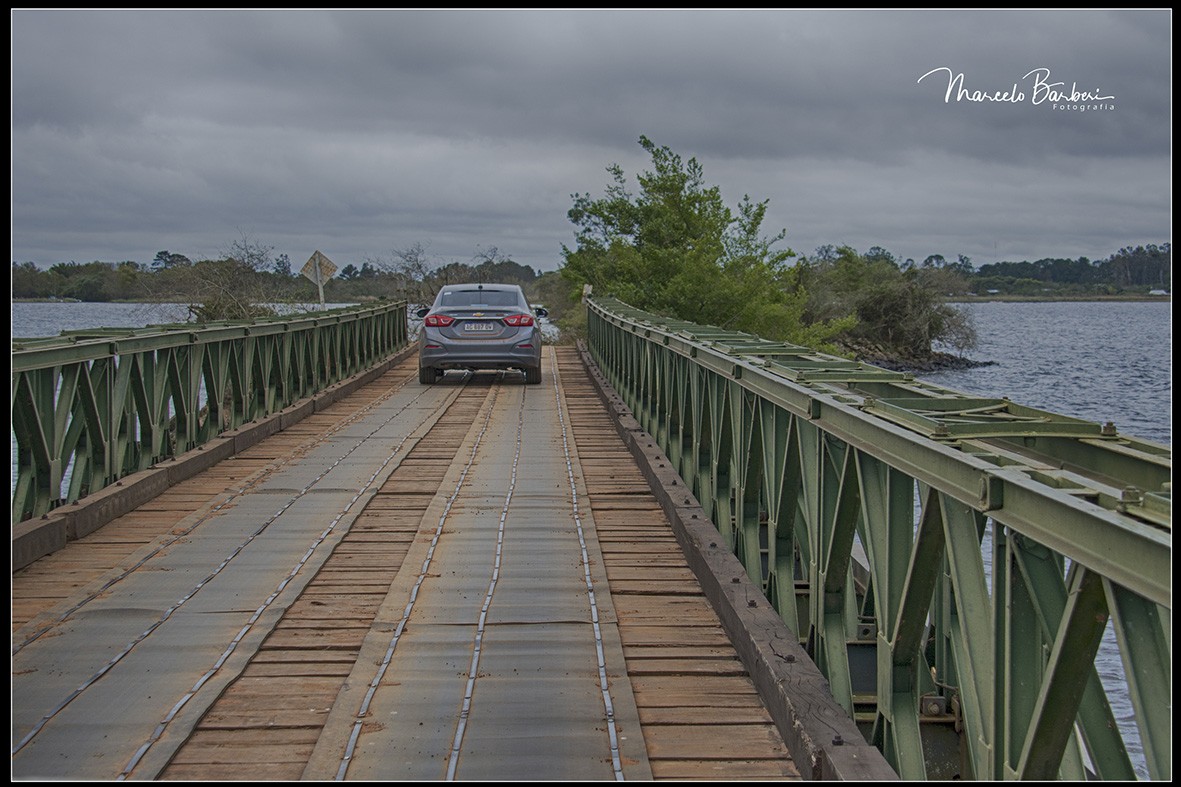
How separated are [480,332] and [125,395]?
952 centimetres

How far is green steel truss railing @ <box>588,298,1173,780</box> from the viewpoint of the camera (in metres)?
2.44

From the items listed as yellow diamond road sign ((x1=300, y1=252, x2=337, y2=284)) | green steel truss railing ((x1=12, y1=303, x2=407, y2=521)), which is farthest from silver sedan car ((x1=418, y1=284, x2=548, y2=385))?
yellow diamond road sign ((x1=300, y1=252, x2=337, y2=284))

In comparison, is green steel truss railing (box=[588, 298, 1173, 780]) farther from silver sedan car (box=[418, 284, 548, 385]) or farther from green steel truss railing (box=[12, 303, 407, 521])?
silver sedan car (box=[418, 284, 548, 385])

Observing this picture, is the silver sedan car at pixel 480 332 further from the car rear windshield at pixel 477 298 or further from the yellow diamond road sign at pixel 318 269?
the yellow diamond road sign at pixel 318 269

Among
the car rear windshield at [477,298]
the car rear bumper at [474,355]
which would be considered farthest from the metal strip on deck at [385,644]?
the car rear windshield at [477,298]

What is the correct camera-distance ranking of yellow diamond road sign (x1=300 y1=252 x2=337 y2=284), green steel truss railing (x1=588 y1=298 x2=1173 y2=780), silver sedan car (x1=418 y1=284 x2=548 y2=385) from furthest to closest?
yellow diamond road sign (x1=300 y1=252 x2=337 y2=284) < silver sedan car (x1=418 y1=284 x2=548 y2=385) < green steel truss railing (x1=588 y1=298 x2=1173 y2=780)

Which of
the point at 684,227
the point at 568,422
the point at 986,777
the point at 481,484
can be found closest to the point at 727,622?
the point at 986,777

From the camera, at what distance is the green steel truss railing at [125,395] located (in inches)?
286

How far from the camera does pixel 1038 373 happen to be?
2183 inches

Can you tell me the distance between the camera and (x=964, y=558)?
3.27 m

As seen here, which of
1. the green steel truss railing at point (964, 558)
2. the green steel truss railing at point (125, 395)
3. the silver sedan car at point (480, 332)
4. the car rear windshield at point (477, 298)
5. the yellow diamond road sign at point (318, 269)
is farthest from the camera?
the yellow diamond road sign at point (318, 269)

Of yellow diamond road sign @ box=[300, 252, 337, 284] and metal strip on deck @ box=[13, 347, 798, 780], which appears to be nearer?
metal strip on deck @ box=[13, 347, 798, 780]

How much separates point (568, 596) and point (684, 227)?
1400 inches

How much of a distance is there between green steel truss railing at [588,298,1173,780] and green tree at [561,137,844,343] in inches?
1199
